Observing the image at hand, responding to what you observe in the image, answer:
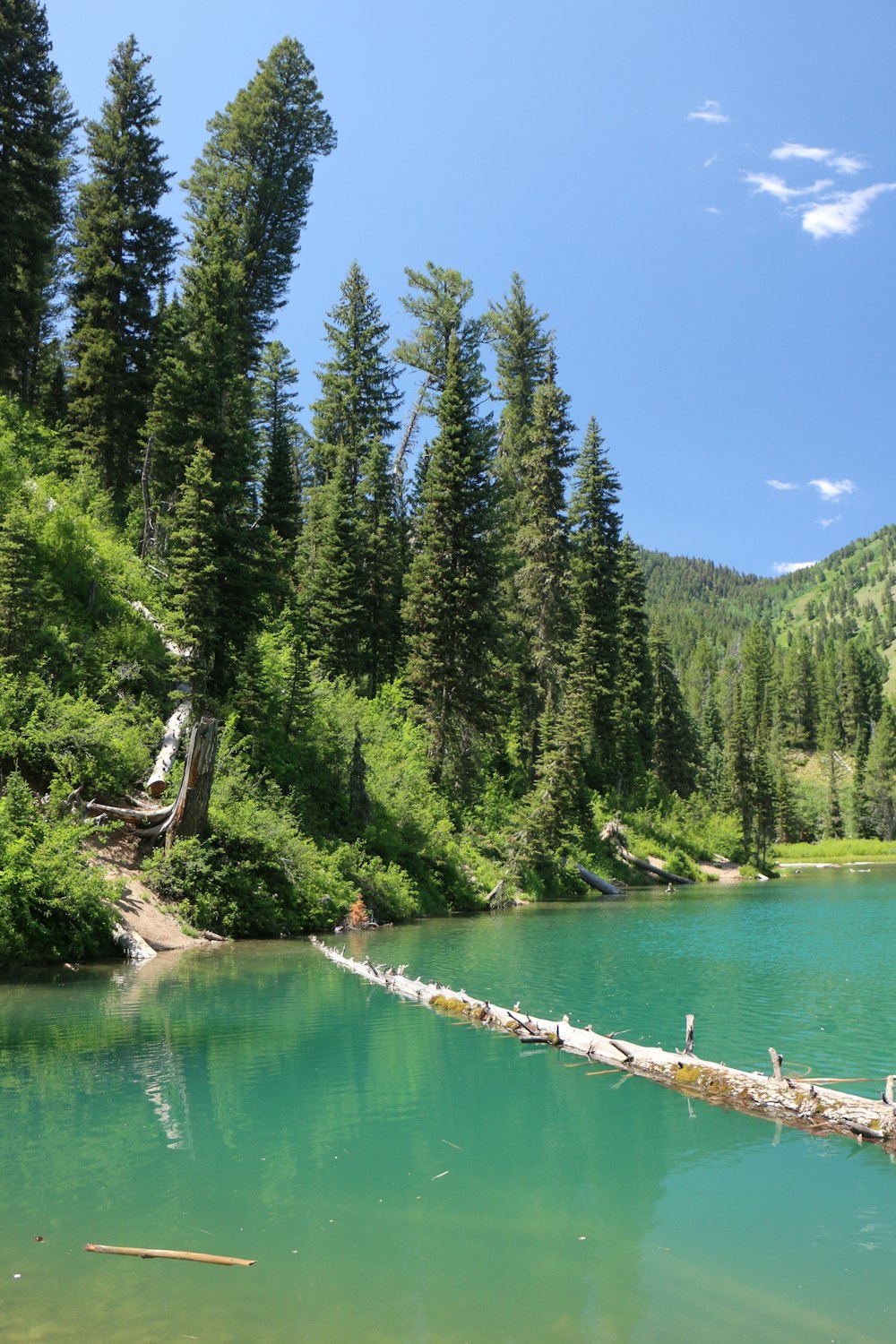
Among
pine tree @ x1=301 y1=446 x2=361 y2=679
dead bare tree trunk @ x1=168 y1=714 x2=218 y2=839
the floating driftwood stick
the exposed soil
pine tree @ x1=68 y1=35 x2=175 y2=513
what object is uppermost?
pine tree @ x1=68 y1=35 x2=175 y2=513

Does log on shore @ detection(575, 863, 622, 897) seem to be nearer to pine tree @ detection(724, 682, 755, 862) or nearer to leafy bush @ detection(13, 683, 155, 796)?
leafy bush @ detection(13, 683, 155, 796)

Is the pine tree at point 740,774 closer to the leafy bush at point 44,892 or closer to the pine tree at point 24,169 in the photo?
the pine tree at point 24,169

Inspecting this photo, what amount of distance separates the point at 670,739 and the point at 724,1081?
→ 60637mm

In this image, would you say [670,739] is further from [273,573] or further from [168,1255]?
[168,1255]

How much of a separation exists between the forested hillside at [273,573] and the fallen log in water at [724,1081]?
9.58 m

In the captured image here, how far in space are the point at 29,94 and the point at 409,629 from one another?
26.6 meters

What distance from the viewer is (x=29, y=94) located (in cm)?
3597

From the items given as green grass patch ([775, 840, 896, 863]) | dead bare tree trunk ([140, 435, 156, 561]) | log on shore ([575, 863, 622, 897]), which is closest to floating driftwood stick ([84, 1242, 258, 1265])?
dead bare tree trunk ([140, 435, 156, 561])

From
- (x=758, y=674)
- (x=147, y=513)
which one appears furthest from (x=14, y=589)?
(x=758, y=674)

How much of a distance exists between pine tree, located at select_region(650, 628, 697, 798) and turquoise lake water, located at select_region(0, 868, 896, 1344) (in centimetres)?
5255

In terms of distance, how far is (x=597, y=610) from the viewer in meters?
56.5

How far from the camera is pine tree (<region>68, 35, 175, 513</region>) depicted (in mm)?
37625

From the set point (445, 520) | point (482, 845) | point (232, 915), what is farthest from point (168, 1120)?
point (445, 520)

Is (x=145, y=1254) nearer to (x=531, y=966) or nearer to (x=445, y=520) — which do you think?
(x=531, y=966)
